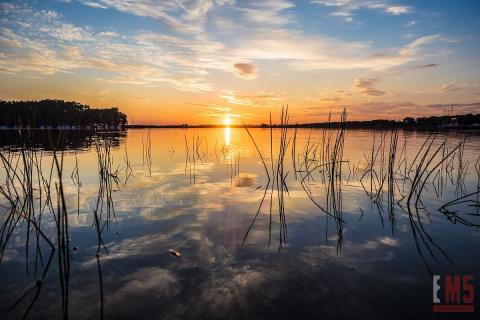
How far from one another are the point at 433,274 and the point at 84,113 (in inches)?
6793

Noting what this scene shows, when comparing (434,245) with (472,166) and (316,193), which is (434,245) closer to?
(316,193)

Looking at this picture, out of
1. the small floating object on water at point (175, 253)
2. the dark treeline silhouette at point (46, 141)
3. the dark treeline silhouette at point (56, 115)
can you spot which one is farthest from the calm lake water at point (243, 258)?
the dark treeline silhouette at point (56, 115)

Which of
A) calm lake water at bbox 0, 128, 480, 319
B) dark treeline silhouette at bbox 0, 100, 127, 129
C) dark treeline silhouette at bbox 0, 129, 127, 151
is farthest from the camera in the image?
dark treeline silhouette at bbox 0, 100, 127, 129

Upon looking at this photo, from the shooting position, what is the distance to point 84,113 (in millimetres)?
153375

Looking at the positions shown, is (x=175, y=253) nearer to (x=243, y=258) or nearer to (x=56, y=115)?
(x=243, y=258)

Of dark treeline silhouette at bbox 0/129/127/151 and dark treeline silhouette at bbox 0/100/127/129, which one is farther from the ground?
dark treeline silhouette at bbox 0/100/127/129

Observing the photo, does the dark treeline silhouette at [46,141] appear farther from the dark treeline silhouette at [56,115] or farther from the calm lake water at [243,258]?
the dark treeline silhouette at [56,115]

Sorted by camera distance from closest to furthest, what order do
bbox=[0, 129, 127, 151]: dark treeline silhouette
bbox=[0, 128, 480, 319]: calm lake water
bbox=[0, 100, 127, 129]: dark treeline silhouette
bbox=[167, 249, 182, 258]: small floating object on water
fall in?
1. bbox=[0, 128, 480, 319]: calm lake water
2. bbox=[167, 249, 182, 258]: small floating object on water
3. bbox=[0, 129, 127, 151]: dark treeline silhouette
4. bbox=[0, 100, 127, 129]: dark treeline silhouette
